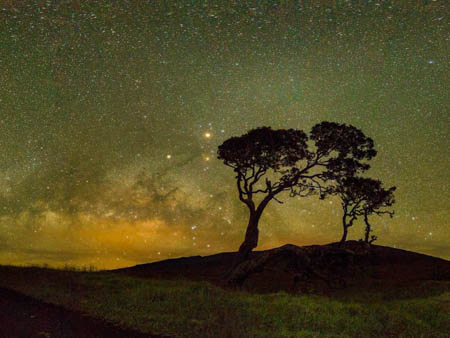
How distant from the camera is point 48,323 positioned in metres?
9.59

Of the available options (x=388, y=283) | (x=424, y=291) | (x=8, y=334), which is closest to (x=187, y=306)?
(x=8, y=334)

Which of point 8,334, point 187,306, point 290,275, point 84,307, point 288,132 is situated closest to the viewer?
point 8,334

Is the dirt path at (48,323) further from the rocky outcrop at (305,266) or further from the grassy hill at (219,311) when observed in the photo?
the rocky outcrop at (305,266)

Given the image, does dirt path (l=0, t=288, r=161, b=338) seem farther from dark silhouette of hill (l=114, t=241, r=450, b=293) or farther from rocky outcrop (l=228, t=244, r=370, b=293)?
rocky outcrop (l=228, t=244, r=370, b=293)

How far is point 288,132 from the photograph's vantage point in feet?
91.6

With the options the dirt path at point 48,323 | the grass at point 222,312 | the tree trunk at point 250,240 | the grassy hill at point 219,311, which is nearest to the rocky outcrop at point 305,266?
the tree trunk at point 250,240

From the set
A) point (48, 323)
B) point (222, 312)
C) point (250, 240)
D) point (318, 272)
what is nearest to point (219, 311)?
point (222, 312)

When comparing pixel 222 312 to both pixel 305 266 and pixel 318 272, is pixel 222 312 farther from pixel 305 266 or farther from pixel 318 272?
pixel 318 272

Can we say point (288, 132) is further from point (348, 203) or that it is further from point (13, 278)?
point (13, 278)

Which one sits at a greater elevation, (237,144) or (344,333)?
(237,144)

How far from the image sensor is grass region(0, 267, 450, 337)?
1020 centimetres

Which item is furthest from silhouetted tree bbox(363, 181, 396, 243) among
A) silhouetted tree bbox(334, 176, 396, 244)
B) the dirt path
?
the dirt path

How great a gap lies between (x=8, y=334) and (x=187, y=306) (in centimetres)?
596

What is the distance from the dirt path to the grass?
0.62 metres
